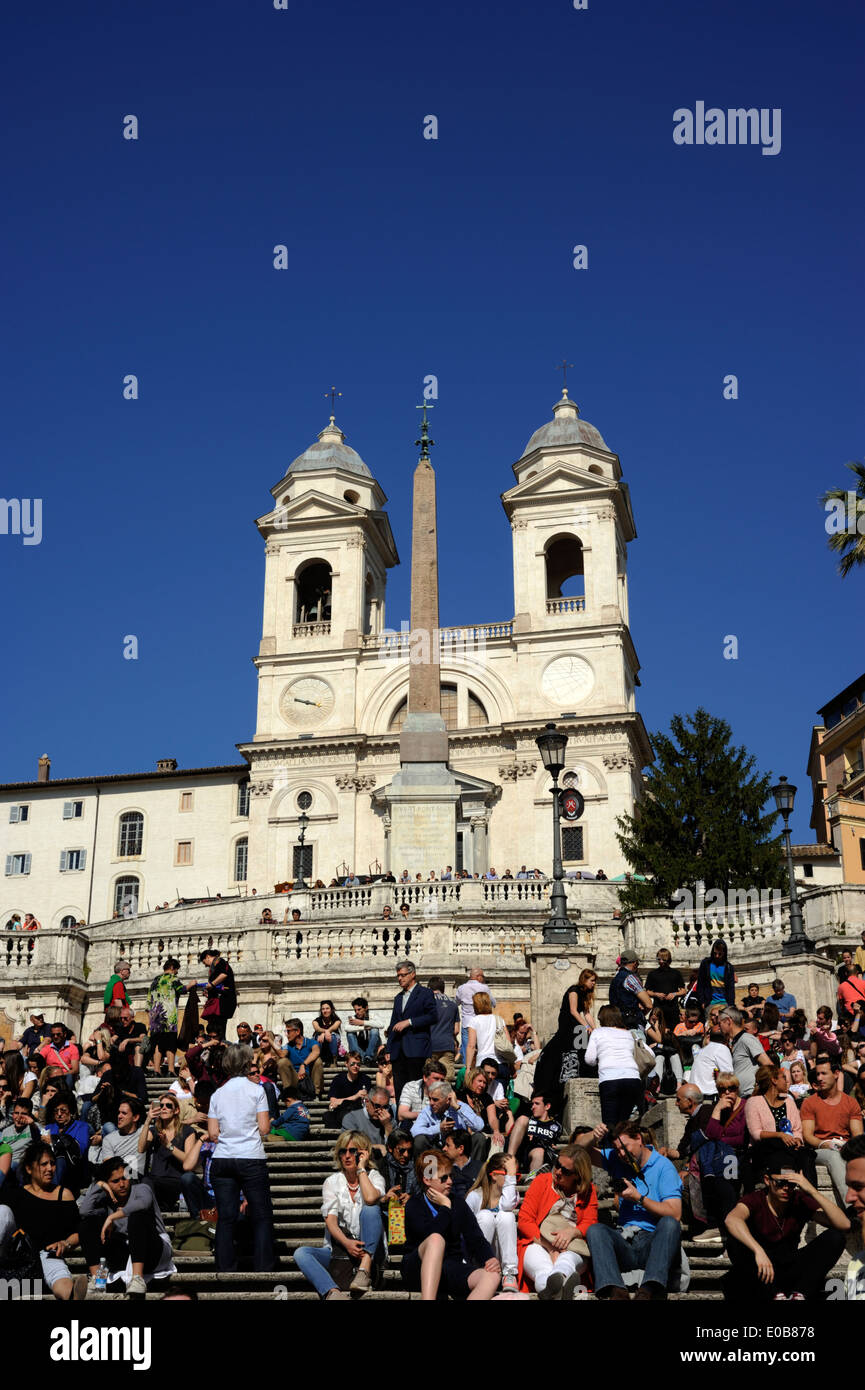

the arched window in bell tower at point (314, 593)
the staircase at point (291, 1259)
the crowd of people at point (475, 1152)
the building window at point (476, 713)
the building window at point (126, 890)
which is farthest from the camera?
the arched window in bell tower at point (314, 593)

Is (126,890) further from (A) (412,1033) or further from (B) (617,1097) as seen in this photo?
(B) (617,1097)

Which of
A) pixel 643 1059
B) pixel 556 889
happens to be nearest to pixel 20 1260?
pixel 643 1059

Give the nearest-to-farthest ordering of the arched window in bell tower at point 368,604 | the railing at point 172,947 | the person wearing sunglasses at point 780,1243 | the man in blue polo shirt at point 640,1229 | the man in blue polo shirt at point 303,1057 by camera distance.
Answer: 1. the person wearing sunglasses at point 780,1243
2. the man in blue polo shirt at point 640,1229
3. the man in blue polo shirt at point 303,1057
4. the railing at point 172,947
5. the arched window in bell tower at point 368,604

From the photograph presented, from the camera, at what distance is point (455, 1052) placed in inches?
638

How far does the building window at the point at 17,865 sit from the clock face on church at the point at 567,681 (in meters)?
24.1

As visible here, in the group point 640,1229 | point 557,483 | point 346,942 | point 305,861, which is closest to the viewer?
point 640,1229

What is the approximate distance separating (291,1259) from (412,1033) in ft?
11.3

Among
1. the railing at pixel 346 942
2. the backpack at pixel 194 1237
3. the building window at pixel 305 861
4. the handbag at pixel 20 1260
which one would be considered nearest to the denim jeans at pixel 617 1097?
the backpack at pixel 194 1237

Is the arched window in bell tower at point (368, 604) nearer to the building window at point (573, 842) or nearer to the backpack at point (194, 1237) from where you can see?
the building window at point (573, 842)

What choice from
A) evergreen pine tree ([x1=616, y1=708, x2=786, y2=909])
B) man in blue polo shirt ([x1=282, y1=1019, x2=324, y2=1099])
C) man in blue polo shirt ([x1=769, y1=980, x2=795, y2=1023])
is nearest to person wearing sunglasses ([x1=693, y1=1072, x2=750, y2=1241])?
man in blue polo shirt ([x1=769, y1=980, x2=795, y2=1023])

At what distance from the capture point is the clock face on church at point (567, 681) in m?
62.3

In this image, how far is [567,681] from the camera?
206 ft

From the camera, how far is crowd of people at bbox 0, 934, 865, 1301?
10.3 m
